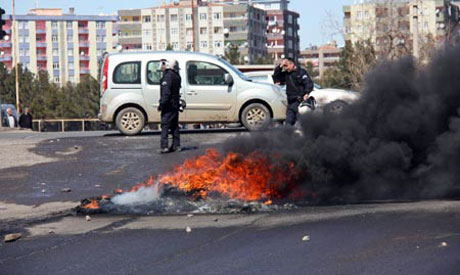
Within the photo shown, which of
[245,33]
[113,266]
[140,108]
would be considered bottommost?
[113,266]

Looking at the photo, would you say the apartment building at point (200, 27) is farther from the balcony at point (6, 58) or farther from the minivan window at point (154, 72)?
the minivan window at point (154, 72)

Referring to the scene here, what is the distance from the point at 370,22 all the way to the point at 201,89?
2856cm

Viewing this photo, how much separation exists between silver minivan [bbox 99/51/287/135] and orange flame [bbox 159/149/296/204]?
937cm

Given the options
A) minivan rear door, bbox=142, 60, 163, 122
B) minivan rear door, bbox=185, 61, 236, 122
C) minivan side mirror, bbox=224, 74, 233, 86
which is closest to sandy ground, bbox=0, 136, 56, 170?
minivan rear door, bbox=142, 60, 163, 122

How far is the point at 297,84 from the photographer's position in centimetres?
1745

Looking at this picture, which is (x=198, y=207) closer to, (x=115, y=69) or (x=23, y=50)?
(x=115, y=69)

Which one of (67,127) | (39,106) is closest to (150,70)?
(67,127)

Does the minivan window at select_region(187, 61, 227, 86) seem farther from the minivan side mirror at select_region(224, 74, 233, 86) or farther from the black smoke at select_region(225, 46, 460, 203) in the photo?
the black smoke at select_region(225, 46, 460, 203)

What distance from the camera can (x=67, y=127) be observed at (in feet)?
174

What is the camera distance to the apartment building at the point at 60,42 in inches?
7195

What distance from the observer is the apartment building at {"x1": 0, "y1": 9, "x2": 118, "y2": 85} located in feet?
600

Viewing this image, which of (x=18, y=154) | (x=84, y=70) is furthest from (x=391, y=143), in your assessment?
(x=84, y=70)

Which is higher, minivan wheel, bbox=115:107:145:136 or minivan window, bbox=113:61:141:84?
minivan window, bbox=113:61:141:84

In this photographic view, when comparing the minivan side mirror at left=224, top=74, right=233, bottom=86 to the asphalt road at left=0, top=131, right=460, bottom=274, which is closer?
the asphalt road at left=0, top=131, right=460, bottom=274
